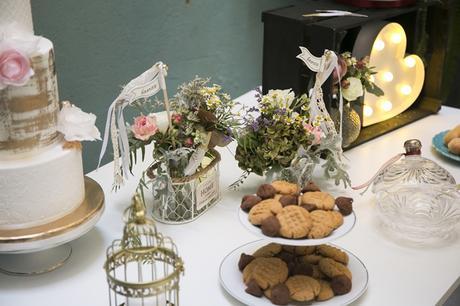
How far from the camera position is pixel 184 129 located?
1.32m

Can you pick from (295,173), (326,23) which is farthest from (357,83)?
(295,173)

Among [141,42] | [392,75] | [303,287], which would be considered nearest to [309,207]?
[303,287]

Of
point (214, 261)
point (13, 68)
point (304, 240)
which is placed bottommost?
point (214, 261)

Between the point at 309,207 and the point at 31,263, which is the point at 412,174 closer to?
the point at 309,207

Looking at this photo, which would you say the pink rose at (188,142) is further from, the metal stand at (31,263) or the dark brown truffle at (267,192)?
the metal stand at (31,263)

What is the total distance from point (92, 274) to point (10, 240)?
15 cm

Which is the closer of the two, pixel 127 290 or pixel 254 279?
pixel 127 290

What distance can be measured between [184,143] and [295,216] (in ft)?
1.08

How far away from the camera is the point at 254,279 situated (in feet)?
3.61

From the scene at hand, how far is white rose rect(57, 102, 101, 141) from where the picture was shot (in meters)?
1.21

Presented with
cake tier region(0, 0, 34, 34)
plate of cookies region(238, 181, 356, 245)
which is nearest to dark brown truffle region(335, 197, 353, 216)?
plate of cookies region(238, 181, 356, 245)

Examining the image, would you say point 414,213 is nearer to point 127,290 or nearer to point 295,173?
point 295,173

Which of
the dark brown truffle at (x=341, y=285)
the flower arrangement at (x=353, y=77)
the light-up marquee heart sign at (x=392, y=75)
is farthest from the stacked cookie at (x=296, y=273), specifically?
the light-up marquee heart sign at (x=392, y=75)

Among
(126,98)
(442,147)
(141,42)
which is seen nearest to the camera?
(126,98)
